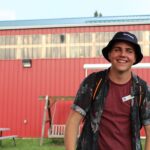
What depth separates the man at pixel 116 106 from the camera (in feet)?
8.13

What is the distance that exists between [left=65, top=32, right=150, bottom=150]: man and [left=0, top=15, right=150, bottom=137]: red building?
42.8ft

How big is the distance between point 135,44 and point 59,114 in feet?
43.4

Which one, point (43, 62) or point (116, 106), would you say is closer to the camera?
point (116, 106)

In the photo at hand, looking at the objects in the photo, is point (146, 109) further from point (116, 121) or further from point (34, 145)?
point (34, 145)

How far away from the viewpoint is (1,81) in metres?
16.3

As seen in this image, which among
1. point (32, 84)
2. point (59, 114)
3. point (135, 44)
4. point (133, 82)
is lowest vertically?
point (59, 114)

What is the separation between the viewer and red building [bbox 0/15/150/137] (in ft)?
51.5

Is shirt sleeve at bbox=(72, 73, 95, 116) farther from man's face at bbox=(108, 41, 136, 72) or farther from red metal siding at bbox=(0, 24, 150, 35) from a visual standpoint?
red metal siding at bbox=(0, 24, 150, 35)

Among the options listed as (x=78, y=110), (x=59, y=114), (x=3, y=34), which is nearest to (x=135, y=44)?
(x=78, y=110)

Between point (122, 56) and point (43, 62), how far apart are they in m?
13.7

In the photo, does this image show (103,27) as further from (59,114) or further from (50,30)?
(59,114)

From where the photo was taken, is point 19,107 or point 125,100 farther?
point 19,107

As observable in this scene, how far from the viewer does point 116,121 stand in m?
2.49

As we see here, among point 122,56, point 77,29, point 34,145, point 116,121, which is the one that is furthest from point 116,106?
point 77,29
